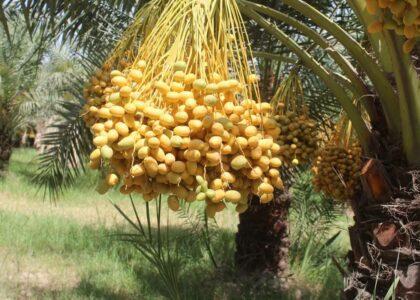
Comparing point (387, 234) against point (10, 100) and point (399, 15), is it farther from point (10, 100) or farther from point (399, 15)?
point (10, 100)

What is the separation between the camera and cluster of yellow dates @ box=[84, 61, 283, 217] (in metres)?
1.25

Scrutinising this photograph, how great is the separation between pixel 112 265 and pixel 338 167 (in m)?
3.94

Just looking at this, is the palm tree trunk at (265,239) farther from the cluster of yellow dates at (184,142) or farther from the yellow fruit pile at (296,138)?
the cluster of yellow dates at (184,142)

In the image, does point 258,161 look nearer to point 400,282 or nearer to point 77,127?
point 400,282

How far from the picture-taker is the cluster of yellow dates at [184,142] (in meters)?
1.25

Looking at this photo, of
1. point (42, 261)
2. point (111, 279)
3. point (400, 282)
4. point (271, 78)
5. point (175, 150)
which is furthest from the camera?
point (42, 261)

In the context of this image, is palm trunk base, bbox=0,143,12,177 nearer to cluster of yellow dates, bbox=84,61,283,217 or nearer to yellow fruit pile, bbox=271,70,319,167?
yellow fruit pile, bbox=271,70,319,167

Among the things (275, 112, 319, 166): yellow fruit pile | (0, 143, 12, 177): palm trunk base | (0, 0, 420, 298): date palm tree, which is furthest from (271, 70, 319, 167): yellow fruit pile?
(0, 143, 12, 177): palm trunk base

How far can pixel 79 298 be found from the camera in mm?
4973

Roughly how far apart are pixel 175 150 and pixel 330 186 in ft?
5.83

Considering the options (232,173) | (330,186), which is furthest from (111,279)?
(232,173)

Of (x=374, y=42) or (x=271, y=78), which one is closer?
(x=374, y=42)

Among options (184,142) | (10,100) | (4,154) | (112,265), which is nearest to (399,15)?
(184,142)

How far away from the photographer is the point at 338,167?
2.91 meters
